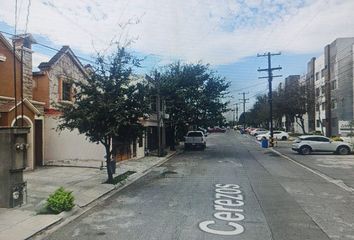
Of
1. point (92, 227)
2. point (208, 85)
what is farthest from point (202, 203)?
point (208, 85)

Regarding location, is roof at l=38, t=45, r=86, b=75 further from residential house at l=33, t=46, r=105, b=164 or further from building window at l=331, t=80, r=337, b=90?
building window at l=331, t=80, r=337, b=90

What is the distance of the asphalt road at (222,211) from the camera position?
345 inches

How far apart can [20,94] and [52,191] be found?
8204 millimetres

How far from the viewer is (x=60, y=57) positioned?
27.0m

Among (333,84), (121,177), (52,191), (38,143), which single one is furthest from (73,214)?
(333,84)

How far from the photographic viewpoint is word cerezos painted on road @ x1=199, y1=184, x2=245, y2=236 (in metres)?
9.03

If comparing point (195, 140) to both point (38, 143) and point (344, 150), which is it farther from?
point (38, 143)

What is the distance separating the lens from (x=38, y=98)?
25.2 m

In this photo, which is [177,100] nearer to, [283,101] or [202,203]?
[202,203]

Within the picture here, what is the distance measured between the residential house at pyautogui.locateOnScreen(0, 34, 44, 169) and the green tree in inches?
122

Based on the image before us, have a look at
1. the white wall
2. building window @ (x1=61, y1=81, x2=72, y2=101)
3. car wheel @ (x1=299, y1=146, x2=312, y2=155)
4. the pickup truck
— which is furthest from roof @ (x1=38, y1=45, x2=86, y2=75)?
car wheel @ (x1=299, y1=146, x2=312, y2=155)

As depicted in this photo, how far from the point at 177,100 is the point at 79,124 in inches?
836

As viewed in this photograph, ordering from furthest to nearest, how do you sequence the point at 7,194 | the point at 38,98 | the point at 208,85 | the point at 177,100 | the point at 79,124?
the point at 208,85 → the point at 177,100 → the point at 38,98 → the point at 79,124 → the point at 7,194

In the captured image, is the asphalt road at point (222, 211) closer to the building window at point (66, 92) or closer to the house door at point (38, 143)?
the house door at point (38, 143)
